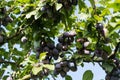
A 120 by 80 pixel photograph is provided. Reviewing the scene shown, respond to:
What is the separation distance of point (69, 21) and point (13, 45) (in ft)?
2.86

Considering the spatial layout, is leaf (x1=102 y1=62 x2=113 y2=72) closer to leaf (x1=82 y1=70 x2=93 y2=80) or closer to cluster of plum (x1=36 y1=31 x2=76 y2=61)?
leaf (x1=82 y1=70 x2=93 y2=80)

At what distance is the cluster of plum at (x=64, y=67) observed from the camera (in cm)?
293

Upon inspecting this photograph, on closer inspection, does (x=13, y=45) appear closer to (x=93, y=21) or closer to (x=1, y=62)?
(x=1, y=62)

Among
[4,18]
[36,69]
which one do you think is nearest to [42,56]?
[36,69]

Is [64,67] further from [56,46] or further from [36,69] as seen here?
[36,69]

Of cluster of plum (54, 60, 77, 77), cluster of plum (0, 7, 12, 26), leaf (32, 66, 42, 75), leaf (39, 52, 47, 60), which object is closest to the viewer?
leaf (32, 66, 42, 75)

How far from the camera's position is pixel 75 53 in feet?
9.96

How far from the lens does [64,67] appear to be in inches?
116

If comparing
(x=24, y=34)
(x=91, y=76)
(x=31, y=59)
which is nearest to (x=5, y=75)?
(x=24, y=34)

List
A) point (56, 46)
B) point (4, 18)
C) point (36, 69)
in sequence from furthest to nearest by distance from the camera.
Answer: point (4, 18) < point (56, 46) < point (36, 69)

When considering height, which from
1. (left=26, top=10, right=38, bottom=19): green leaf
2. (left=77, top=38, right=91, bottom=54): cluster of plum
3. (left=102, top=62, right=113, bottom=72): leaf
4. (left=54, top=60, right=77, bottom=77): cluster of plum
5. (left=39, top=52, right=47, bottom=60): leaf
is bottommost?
(left=102, top=62, right=113, bottom=72): leaf

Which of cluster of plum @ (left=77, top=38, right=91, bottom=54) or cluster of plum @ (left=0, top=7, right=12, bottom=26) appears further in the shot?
cluster of plum @ (left=0, top=7, right=12, bottom=26)

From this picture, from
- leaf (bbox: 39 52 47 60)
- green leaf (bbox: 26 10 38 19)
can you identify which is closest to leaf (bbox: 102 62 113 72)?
leaf (bbox: 39 52 47 60)

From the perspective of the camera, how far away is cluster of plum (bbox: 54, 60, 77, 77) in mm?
2928
